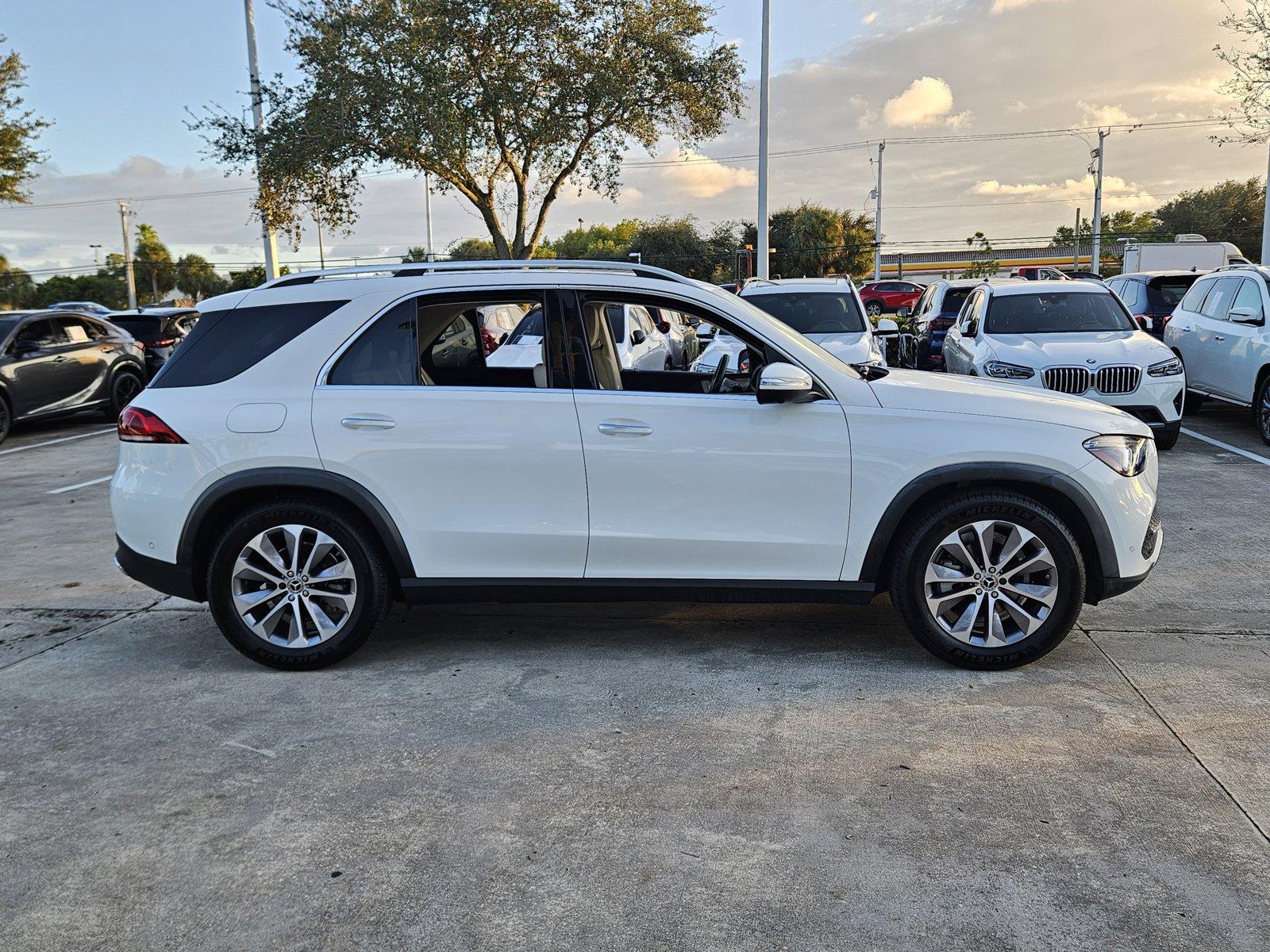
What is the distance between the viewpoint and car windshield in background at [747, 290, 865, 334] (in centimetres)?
1223

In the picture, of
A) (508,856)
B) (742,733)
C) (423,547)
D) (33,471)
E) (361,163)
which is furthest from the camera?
(361,163)

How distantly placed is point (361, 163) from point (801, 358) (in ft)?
66.3

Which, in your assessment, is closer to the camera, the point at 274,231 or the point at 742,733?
the point at 742,733

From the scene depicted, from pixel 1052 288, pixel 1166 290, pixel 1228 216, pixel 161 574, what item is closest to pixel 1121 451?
pixel 161 574

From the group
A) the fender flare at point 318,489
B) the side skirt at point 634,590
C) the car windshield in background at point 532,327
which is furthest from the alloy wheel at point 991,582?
the fender flare at point 318,489

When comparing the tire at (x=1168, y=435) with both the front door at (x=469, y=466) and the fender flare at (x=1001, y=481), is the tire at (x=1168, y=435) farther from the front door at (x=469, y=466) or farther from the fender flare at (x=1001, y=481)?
the front door at (x=469, y=466)

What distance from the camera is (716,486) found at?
4.57 m

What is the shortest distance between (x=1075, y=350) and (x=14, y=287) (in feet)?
275

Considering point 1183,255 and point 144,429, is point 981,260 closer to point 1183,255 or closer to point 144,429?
point 1183,255

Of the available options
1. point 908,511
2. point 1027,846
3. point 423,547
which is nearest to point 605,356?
point 423,547

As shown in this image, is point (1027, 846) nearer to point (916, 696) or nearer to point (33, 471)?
point (916, 696)

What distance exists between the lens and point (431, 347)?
16.5 feet

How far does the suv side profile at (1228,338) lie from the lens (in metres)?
10.8

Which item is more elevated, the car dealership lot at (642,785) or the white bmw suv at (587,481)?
the white bmw suv at (587,481)
